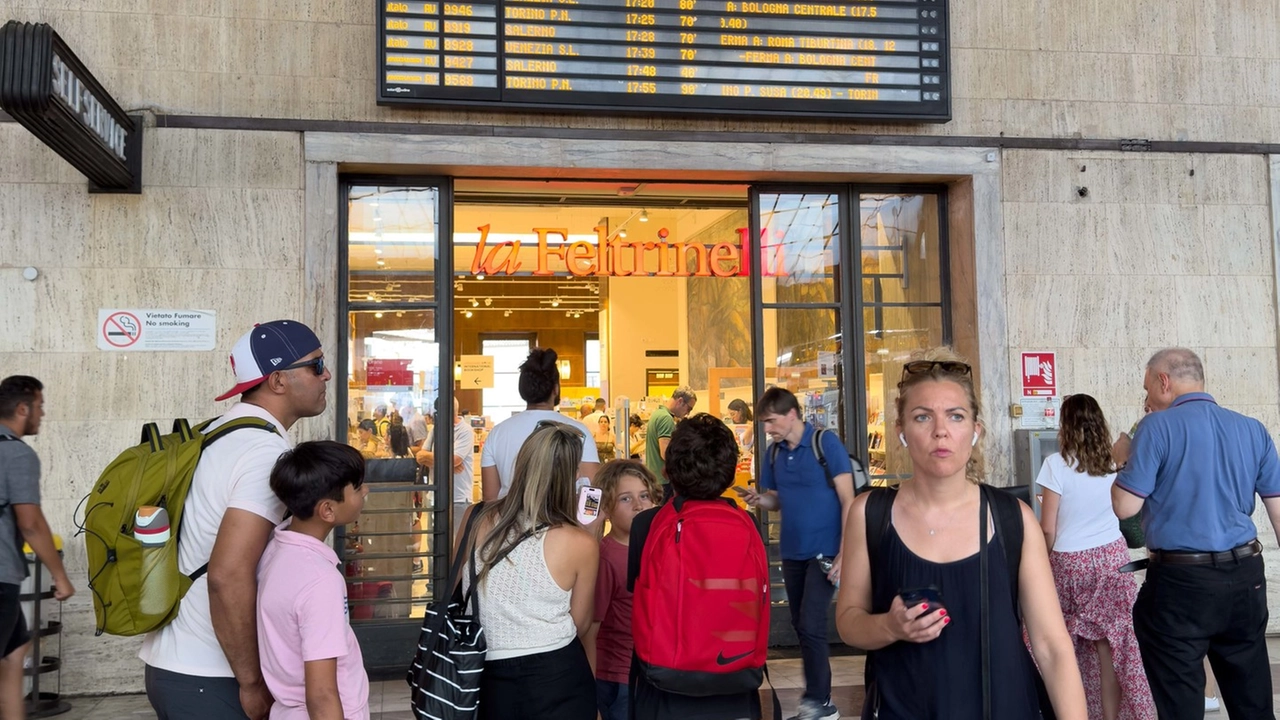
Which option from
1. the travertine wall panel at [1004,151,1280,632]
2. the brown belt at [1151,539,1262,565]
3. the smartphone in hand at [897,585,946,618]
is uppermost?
the travertine wall panel at [1004,151,1280,632]

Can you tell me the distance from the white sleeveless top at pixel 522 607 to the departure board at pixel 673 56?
3.90 m

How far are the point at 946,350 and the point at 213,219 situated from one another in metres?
4.82

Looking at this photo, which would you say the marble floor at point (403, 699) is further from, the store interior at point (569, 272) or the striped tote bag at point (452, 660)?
the striped tote bag at point (452, 660)

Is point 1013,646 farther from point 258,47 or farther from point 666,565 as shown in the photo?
point 258,47

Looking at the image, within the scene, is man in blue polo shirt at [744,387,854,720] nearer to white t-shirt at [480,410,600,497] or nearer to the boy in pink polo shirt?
white t-shirt at [480,410,600,497]

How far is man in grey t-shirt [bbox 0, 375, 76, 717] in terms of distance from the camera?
444 centimetres

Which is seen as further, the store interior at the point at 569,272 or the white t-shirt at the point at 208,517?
the store interior at the point at 569,272

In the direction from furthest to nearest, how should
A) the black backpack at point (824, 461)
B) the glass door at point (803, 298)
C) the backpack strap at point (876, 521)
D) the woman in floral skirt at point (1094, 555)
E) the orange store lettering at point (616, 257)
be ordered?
the orange store lettering at point (616, 257) < the glass door at point (803, 298) < the black backpack at point (824, 461) < the woman in floral skirt at point (1094, 555) < the backpack strap at point (876, 521)

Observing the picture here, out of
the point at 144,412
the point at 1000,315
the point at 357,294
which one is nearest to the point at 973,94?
the point at 1000,315

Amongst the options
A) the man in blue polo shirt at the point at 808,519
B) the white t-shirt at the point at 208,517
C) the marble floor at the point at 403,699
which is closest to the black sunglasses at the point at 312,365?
the white t-shirt at the point at 208,517

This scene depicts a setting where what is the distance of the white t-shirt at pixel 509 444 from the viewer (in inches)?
192

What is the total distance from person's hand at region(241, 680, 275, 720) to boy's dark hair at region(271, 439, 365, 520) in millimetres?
392

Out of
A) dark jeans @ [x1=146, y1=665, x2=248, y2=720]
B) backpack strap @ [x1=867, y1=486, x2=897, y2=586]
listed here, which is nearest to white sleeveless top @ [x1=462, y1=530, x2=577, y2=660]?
dark jeans @ [x1=146, y1=665, x2=248, y2=720]

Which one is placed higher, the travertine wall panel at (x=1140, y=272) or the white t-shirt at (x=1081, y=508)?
the travertine wall panel at (x=1140, y=272)
